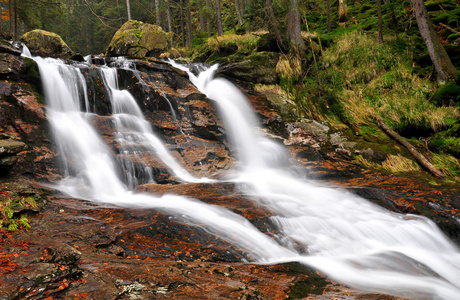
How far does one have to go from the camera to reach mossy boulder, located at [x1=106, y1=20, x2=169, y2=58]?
18.2 m

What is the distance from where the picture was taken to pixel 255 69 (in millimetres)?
12367

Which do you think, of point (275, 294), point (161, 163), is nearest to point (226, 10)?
point (161, 163)

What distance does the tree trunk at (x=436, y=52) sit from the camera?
999 cm

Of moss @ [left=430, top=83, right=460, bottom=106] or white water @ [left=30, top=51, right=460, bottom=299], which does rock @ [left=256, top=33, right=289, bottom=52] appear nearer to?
white water @ [left=30, top=51, right=460, bottom=299]

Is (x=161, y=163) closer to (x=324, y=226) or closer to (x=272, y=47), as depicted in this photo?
(x=324, y=226)

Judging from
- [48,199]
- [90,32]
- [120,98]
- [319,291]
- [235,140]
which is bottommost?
[319,291]

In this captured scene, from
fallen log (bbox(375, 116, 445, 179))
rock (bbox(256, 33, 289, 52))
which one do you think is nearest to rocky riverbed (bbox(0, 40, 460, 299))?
fallen log (bbox(375, 116, 445, 179))

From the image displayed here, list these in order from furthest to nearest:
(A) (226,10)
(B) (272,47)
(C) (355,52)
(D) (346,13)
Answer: (A) (226,10) → (D) (346,13) → (B) (272,47) → (C) (355,52)

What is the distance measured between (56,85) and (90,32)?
33.6 metres

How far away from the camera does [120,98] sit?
1011 centimetres

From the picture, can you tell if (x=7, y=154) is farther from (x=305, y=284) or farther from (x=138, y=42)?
A: (x=138, y=42)

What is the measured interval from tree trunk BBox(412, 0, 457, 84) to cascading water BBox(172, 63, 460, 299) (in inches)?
280

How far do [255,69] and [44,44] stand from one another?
12463 millimetres

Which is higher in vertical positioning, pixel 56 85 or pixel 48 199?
pixel 56 85
